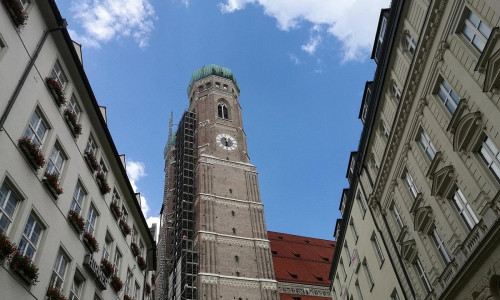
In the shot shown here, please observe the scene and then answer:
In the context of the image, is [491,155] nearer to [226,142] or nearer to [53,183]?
[53,183]

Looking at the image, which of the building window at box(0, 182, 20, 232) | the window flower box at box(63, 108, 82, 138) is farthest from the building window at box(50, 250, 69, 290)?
the window flower box at box(63, 108, 82, 138)

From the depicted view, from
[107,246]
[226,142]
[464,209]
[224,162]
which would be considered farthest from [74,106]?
[226,142]

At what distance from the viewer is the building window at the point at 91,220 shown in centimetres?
1843

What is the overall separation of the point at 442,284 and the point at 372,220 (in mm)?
8096

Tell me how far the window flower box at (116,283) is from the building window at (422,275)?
40.4ft

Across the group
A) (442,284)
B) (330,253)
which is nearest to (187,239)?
(330,253)

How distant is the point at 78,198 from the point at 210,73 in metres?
62.9

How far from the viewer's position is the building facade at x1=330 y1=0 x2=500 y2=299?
44.7 ft

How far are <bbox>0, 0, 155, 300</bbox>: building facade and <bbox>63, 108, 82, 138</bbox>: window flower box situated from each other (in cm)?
4

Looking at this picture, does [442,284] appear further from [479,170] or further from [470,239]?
[479,170]

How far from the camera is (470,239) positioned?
47.0 ft

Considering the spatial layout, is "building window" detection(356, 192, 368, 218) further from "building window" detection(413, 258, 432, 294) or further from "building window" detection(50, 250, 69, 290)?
"building window" detection(50, 250, 69, 290)

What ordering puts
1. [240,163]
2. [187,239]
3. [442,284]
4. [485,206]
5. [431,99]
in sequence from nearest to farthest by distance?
[485,206]
[442,284]
[431,99]
[187,239]
[240,163]

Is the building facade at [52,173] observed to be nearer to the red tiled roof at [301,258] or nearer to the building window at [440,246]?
the building window at [440,246]
